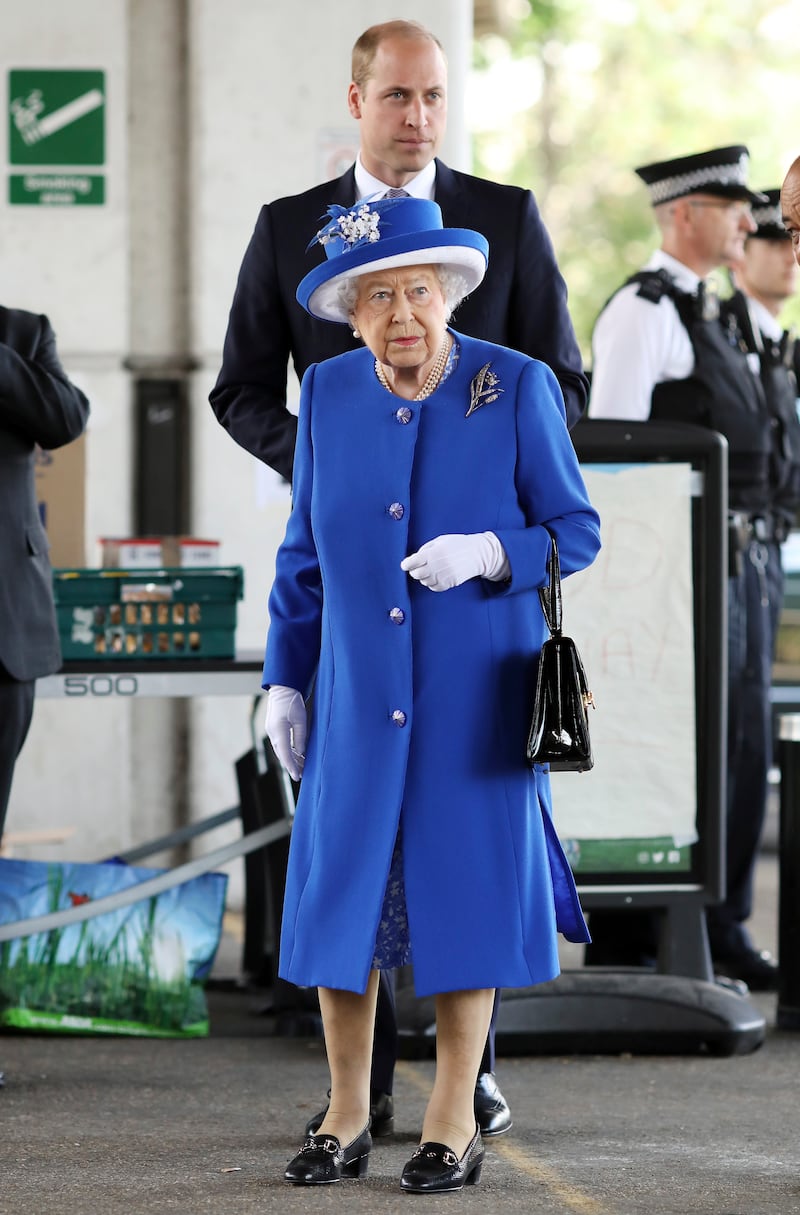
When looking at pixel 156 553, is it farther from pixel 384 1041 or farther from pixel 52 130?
pixel 52 130

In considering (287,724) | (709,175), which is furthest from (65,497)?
(287,724)

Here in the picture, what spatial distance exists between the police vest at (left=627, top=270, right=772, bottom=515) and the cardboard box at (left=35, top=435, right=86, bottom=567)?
167cm

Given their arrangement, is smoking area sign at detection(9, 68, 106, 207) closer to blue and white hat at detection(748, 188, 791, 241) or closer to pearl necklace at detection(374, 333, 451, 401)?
blue and white hat at detection(748, 188, 791, 241)

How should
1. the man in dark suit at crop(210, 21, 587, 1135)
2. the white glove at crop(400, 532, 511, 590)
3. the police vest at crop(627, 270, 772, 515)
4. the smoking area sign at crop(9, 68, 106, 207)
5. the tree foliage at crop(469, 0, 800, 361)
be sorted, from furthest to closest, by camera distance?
1. the tree foliage at crop(469, 0, 800, 361)
2. the smoking area sign at crop(9, 68, 106, 207)
3. the police vest at crop(627, 270, 772, 515)
4. the man in dark suit at crop(210, 21, 587, 1135)
5. the white glove at crop(400, 532, 511, 590)

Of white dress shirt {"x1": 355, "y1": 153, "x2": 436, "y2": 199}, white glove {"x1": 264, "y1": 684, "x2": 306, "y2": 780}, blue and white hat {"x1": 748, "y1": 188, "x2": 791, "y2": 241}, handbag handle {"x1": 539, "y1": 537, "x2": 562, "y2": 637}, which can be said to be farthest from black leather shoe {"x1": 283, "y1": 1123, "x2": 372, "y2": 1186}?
blue and white hat {"x1": 748, "y1": 188, "x2": 791, "y2": 241}

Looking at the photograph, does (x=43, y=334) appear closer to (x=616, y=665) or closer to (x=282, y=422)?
(x=282, y=422)

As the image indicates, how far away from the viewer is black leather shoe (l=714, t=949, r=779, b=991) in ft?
18.9

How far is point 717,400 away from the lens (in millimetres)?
5809

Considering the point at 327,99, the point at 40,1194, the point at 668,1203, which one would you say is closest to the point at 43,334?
the point at 40,1194

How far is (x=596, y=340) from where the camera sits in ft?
19.2

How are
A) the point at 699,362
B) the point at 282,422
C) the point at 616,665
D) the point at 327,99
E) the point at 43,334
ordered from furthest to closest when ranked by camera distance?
the point at 327,99 < the point at 699,362 < the point at 616,665 < the point at 43,334 < the point at 282,422

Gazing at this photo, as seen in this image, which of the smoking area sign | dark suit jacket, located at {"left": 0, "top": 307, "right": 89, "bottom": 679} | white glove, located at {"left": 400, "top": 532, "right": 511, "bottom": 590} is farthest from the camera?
the smoking area sign

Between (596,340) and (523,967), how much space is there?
281cm

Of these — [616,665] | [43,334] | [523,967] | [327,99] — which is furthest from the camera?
[327,99]
